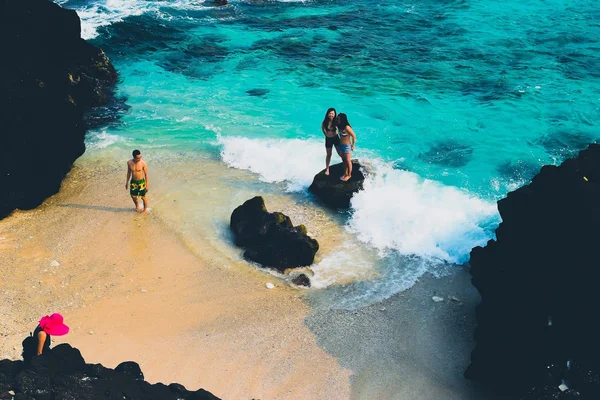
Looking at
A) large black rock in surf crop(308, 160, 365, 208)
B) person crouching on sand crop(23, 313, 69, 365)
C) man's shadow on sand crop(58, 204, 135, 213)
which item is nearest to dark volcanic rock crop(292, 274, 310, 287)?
large black rock in surf crop(308, 160, 365, 208)

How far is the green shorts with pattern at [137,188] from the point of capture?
13.9 m

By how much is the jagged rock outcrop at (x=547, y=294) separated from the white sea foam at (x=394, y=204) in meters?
3.05

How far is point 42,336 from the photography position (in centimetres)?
825

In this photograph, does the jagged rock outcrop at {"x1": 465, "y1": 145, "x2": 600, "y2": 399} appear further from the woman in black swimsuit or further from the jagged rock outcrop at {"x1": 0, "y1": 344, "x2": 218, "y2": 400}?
the woman in black swimsuit

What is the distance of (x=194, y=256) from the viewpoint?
1280 centimetres

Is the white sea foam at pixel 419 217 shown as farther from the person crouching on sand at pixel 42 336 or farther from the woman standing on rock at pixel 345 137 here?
the person crouching on sand at pixel 42 336

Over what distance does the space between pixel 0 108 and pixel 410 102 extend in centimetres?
1323

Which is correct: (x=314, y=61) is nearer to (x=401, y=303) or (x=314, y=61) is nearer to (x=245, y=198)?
(x=245, y=198)

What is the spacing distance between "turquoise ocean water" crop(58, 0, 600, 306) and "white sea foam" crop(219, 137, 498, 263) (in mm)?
48

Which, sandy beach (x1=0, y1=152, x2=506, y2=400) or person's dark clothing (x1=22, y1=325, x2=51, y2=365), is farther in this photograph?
sandy beach (x1=0, y1=152, x2=506, y2=400)

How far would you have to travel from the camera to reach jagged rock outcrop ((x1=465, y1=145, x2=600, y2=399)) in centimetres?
873

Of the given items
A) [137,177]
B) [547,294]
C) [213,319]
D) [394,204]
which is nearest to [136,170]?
[137,177]

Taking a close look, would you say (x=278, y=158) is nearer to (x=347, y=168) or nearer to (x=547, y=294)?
(x=347, y=168)

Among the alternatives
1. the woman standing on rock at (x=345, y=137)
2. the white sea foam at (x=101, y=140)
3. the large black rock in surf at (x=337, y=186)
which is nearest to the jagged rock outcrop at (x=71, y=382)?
the large black rock in surf at (x=337, y=186)
